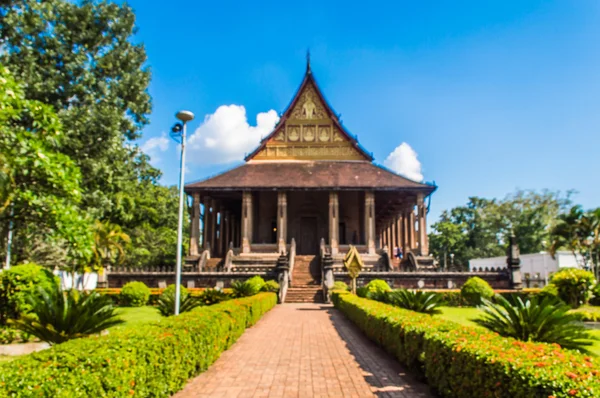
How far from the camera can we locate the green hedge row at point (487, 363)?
332cm

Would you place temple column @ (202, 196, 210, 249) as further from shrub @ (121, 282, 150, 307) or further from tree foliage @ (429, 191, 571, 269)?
tree foliage @ (429, 191, 571, 269)

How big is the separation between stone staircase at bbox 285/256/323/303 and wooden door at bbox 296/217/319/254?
21.2ft

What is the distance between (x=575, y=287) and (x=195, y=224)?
21752 millimetres

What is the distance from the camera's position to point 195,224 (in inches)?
1187

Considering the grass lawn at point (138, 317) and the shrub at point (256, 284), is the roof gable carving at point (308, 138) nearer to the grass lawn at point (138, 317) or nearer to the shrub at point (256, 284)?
the shrub at point (256, 284)

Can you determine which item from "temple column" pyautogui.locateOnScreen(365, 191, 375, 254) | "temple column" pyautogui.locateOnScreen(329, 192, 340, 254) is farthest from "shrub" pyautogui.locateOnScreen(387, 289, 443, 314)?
"temple column" pyautogui.locateOnScreen(365, 191, 375, 254)

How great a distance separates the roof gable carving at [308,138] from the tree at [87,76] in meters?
15.2

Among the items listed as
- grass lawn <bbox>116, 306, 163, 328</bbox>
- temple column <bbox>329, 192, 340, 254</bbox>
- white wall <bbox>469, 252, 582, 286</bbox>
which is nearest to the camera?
grass lawn <bbox>116, 306, 163, 328</bbox>

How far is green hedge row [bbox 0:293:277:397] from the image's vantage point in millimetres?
3305

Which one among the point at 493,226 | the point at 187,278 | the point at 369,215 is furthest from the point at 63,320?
the point at 493,226

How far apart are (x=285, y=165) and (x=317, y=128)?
13.1 ft

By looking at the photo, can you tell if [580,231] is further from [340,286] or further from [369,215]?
[340,286]

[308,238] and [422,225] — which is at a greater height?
[422,225]

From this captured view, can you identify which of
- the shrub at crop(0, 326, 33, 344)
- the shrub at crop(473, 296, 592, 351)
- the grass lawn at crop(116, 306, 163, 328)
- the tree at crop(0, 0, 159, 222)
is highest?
the tree at crop(0, 0, 159, 222)
